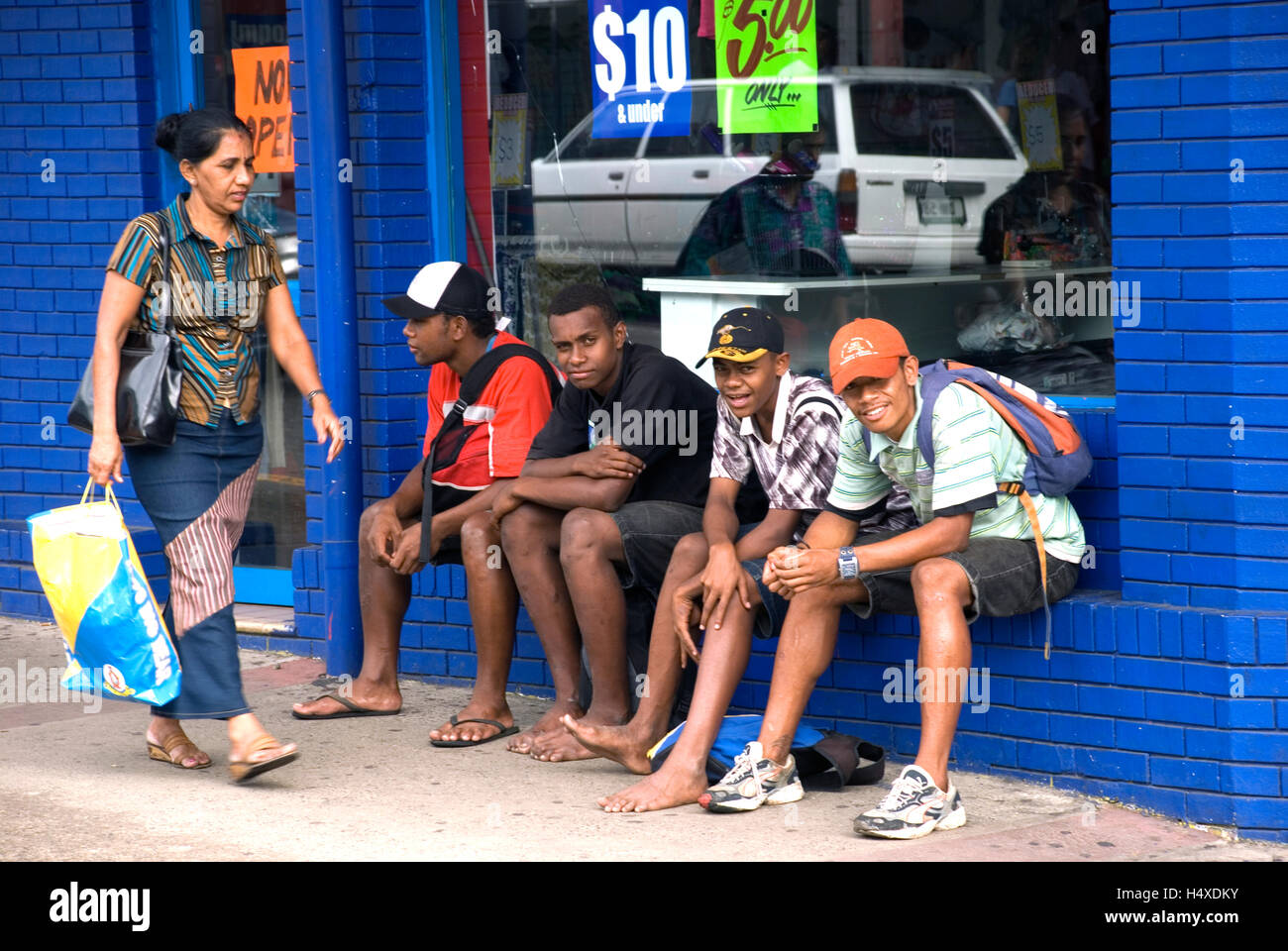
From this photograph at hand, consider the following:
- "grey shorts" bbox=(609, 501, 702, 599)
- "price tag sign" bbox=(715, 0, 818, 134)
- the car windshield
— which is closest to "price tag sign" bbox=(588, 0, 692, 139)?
"price tag sign" bbox=(715, 0, 818, 134)

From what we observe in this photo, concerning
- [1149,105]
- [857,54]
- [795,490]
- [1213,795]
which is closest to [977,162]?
[857,54]

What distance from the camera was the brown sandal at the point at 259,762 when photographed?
15.8 ft

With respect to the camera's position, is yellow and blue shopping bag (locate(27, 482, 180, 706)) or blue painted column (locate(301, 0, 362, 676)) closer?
yellow and blue shopping bag (locate(27, 482, 180, 706))

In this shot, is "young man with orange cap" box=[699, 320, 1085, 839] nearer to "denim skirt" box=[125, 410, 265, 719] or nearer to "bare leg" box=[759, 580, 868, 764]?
"bare leg" box=[759, 580, 868, 764]

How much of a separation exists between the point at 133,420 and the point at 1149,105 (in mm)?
2884

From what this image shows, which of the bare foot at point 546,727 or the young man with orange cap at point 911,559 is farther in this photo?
the bare foot at point 546,727

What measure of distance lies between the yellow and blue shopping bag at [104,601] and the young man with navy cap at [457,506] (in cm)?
99

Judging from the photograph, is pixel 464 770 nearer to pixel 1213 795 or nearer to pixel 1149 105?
pixel 1213 795

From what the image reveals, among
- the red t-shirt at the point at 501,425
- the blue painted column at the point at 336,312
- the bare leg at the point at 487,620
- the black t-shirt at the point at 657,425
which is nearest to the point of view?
the black t-shirt at the point at 657,425

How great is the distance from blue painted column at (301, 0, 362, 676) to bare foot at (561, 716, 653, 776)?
1416 mm

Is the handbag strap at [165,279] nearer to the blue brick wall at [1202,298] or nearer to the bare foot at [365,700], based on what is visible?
the bare foot at [365,700]

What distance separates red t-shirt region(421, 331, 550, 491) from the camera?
17.7ft

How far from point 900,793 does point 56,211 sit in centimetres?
449

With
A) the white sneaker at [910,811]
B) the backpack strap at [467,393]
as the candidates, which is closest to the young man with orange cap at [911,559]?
the white sneaker at [910,811]
